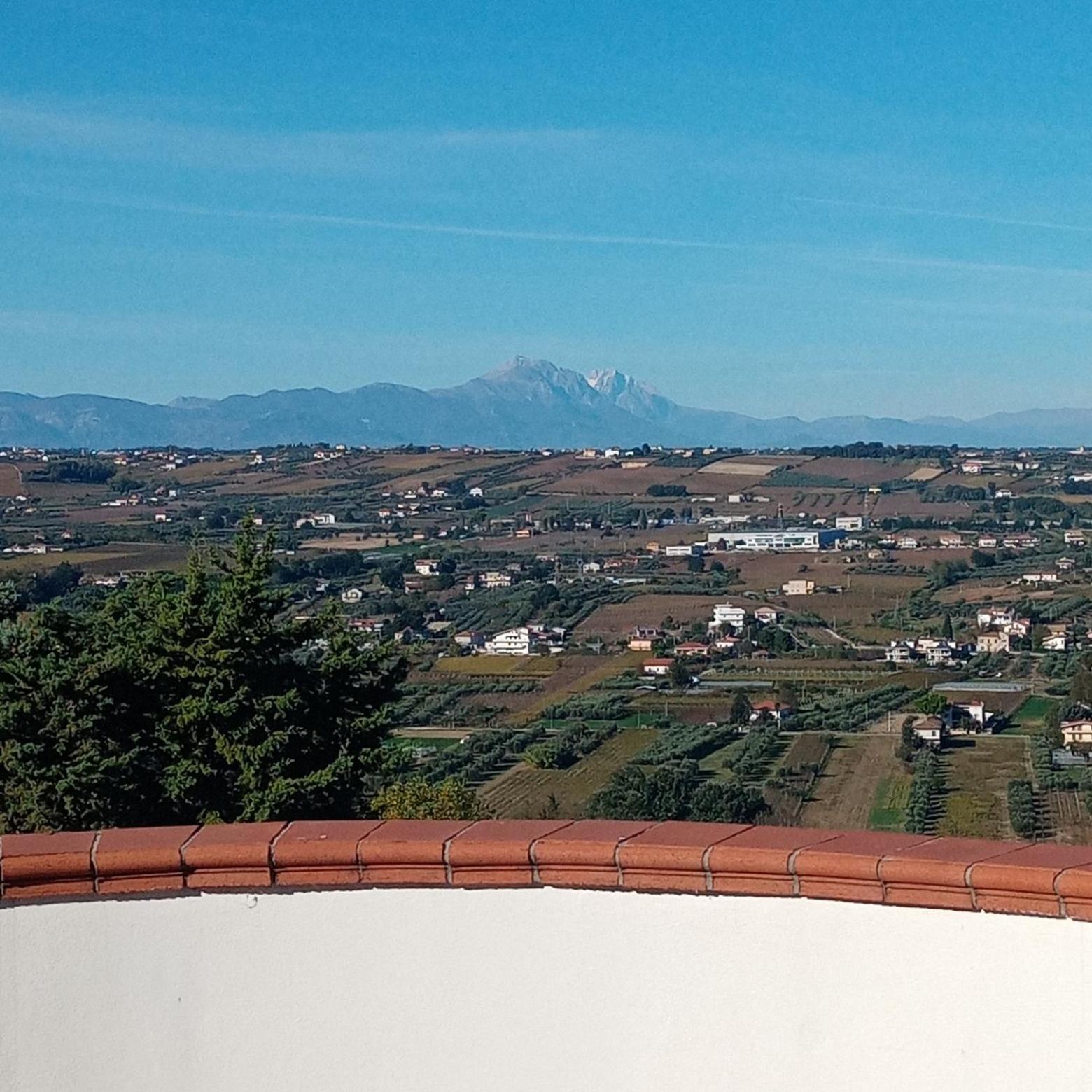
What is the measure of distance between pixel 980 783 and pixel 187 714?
54.5 ft

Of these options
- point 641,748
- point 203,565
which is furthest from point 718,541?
point 203,565

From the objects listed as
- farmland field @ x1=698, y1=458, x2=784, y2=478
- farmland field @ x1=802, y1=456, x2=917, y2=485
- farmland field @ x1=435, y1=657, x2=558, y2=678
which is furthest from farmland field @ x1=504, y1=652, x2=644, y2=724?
farmland field @ x1=698, y1=458, x2=784, y2=478

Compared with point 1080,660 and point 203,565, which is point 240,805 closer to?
point 203,565

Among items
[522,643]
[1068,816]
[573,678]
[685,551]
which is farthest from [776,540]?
[1068,816]

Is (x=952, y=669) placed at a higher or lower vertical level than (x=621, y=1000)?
lower

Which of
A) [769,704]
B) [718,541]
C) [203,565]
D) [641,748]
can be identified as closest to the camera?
[203,565]

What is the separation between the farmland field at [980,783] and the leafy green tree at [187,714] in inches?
362

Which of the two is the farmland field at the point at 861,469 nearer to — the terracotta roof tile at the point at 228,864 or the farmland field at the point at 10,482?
the farmland field at the point at 10,482

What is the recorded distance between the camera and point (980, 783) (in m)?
22.8

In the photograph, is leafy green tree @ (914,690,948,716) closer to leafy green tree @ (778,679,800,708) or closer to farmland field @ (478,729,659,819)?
leafy green tree @ (778,679,800,708)

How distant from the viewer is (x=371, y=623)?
39562 millimetres

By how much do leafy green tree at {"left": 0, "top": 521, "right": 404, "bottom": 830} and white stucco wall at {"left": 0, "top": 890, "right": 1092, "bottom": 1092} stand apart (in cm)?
494

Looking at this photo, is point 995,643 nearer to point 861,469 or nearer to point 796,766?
point 796,766

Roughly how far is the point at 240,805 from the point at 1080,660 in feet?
86.0
